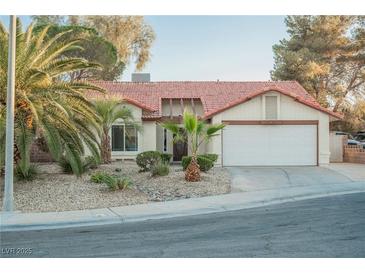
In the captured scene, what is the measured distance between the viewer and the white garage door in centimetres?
2244

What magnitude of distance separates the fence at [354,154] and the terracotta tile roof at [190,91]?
134 inches

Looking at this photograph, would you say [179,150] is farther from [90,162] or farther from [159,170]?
[159,170]

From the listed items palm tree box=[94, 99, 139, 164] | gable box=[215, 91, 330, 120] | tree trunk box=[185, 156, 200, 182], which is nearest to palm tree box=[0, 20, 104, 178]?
palm tree box=[94, 99, 139, 164]

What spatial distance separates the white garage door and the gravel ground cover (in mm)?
5447

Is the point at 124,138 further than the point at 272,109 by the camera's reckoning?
Yes

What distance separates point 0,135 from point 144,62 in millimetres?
30071

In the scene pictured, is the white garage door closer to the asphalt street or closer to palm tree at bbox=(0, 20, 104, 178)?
palm tree at bbox=(0, 20, 104, 178)

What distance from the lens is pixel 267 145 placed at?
2252 cm

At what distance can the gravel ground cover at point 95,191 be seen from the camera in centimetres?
1265

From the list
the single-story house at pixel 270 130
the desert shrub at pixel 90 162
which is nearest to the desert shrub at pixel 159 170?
the desert shrub at pixel 90 162

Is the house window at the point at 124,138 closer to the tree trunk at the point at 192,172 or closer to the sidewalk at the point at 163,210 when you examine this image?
the tree trunk at the point at 192,172

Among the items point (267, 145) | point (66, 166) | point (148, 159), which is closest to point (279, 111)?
point (267, 145)

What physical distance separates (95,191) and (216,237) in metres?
6.37

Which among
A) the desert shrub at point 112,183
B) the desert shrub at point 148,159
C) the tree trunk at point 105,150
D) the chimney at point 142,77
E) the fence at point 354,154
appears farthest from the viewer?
the chimney at point 142,77
